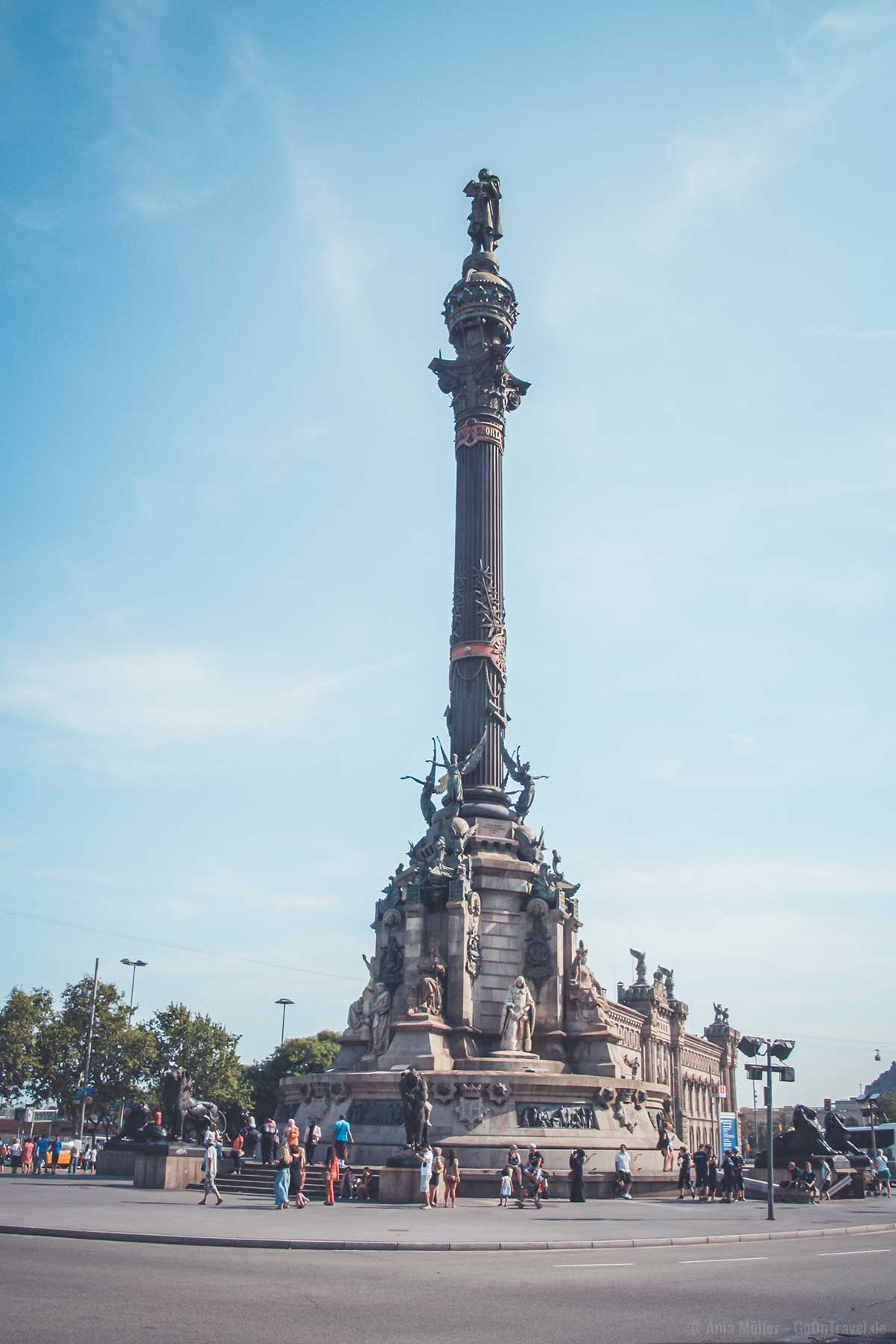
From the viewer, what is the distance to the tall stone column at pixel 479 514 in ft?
140

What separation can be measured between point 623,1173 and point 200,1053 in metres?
52.2

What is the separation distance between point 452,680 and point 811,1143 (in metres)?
19.5

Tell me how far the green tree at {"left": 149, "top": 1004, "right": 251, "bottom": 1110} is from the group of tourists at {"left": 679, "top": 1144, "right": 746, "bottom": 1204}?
4886cm

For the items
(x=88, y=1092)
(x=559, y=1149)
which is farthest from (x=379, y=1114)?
(x=88, y=1092)

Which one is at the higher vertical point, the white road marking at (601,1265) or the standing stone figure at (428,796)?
the standing stone figure at (428,796)

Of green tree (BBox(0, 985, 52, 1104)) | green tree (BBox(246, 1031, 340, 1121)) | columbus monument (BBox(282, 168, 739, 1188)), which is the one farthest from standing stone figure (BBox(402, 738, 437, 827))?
green tree (BBox(246, 1031, 340, 1121))

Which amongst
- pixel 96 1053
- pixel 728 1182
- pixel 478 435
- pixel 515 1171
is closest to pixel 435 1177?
pixel 515 1171

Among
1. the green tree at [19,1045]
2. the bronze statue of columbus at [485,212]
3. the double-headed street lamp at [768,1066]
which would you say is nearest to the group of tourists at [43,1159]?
the green tree at [19,1045]

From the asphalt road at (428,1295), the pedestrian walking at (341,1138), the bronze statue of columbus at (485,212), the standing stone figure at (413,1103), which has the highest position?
the bronze statue of columbus at (485,212)

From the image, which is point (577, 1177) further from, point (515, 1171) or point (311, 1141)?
point (311, 1141)

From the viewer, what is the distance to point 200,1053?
77438 millimetres

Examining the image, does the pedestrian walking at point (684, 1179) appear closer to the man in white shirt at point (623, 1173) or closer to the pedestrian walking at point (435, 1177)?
the man in white shirt at point (623, 1173)

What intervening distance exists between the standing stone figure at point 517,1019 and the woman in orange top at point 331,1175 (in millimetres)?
8618

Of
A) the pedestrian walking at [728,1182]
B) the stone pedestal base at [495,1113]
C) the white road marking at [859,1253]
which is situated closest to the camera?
the white road marking at [859,1253]
